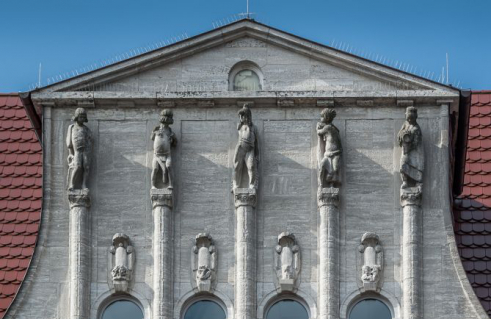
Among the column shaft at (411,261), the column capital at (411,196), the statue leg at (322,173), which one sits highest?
the statue leg at (322,173)

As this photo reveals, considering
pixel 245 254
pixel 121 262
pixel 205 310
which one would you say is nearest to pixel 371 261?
pixel 245 254

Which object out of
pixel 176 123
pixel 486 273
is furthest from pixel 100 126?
pixel 486 273

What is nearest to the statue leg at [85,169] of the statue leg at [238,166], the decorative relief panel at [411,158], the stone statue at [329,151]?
the statue leg at [238,166]

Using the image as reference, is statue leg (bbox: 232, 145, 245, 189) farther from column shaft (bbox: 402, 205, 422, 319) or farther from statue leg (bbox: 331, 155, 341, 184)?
column shaft (bbox: 402, 205, 422, 319)

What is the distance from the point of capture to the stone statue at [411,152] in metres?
57.2

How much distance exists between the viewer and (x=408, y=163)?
57.2 meters

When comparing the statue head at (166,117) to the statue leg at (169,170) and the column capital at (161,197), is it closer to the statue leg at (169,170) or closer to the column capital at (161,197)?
the statue leg at (169,170)

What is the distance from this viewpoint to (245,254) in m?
56.6

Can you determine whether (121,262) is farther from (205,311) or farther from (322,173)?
(322,173)

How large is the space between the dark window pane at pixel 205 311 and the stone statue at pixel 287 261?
1.37 m

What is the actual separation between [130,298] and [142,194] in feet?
7.57

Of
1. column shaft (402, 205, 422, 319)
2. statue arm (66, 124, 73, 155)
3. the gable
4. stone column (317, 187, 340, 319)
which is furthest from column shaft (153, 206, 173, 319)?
column shaft (402, 205, 422, 319)

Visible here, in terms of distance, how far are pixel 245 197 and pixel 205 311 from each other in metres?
2.56

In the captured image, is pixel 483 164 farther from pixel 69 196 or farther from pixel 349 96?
pixel 69 196
